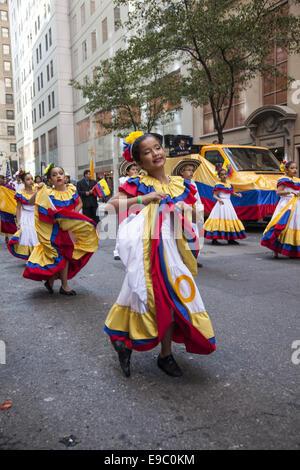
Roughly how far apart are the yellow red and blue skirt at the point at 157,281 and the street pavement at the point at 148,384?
0.32 metres

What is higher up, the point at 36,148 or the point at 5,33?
the point at 5,33

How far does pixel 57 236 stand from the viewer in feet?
18.3

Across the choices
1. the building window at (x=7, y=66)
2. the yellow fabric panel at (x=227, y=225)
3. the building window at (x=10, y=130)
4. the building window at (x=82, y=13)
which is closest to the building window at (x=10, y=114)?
the building window at (x=10, y=130)

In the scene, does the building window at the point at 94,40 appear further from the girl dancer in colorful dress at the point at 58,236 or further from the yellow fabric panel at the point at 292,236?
the girl dancer in colorful dress at the point at 58,236

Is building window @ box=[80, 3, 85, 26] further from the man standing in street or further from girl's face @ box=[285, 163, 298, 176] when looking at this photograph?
girl's face @ box=[285, 163, 298, 176]

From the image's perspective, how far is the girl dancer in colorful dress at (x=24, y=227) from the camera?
7527mm

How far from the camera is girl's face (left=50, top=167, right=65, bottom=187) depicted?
5605 mm

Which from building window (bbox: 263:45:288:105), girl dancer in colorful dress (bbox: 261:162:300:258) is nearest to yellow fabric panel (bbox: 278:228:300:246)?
girl dancer in colorful dress (bbox: 261:162:300:258)

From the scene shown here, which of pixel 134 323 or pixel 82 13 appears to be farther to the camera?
pixel 82 13

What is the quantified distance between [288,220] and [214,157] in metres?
5.68

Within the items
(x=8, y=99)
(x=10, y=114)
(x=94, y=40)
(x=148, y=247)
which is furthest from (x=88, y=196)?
(x=10, y=114)

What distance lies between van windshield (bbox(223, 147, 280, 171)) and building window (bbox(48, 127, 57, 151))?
40.0 m

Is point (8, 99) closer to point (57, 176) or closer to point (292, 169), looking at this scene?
point (292, 169)

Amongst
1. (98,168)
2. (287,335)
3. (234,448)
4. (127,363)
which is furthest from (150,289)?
(98,168)
